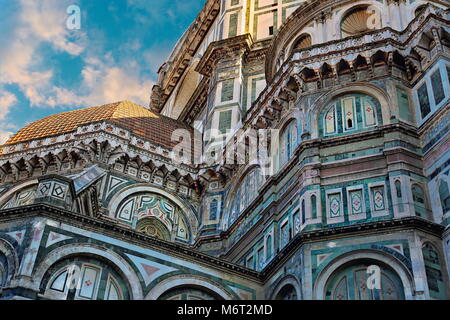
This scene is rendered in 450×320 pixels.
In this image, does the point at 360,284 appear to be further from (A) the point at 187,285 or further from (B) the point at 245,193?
(B) the point at 245,193

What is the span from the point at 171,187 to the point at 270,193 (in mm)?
8177

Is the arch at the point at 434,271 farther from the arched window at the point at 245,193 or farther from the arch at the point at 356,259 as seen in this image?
the arched window at the point at 245,193

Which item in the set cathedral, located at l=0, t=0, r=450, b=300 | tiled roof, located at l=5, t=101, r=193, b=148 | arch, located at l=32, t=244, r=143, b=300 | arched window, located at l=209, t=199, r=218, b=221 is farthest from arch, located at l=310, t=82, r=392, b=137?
tiled roof, located at l=5, t=101, r=193, b=148

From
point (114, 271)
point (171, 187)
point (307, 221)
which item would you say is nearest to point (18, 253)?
point (114, 271)

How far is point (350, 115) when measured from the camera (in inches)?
853

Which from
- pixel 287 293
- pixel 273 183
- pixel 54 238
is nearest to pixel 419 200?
pixel 287 293

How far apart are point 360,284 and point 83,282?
23.6 ft

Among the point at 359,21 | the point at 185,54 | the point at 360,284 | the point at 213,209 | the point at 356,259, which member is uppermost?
the point at 185,54

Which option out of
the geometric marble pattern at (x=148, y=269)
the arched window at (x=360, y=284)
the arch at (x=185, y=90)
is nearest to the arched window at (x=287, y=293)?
the arched window at (x=360, y=284)

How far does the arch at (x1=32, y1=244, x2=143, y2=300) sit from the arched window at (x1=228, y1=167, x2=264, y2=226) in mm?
7644

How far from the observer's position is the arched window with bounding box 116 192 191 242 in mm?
28062

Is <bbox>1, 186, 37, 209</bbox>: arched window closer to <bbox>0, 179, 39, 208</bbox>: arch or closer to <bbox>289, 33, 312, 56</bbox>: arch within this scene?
<bbox>0, 179, 39, 208</bbox>: arch

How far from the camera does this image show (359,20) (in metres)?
26.4
